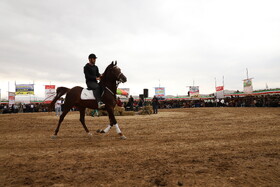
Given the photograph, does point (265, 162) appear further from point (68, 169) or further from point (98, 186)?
point (68, 169)

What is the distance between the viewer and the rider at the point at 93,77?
23.3 ft

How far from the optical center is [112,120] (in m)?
6.89

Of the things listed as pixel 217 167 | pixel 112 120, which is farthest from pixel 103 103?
pixel 217 167

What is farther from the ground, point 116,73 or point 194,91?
point 194,91

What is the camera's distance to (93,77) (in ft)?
24.1

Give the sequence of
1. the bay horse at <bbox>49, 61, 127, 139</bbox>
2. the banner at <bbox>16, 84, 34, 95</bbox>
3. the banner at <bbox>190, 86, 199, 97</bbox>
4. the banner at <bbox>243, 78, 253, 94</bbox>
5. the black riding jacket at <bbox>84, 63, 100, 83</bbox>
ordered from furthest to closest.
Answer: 1. the banner at <bbox>190, 86, 199, 97</bbox>
2. the banner at <bbox>16, 84, 34, 95</bbox>
3. the banner at <bbox>243, 78, 253, 94</bbox>
4. the black riding jacket at <bbox>84, 63, 100, 83</bbox>
5. the bay horse at <bbox>49, 61, 127, 139</bbox>

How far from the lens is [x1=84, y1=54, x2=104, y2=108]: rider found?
7.12m

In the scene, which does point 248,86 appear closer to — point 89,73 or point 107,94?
point 107,94

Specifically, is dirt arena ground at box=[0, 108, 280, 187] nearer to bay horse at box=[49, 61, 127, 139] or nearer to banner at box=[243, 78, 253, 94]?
bay horse at box=[49, 61, 127, 139]

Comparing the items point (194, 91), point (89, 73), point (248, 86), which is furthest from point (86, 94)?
point (194, 91)

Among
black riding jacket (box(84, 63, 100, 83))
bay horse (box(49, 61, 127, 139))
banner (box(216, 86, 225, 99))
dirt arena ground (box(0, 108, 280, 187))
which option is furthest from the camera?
banner (box(216, 86, 225, 99))

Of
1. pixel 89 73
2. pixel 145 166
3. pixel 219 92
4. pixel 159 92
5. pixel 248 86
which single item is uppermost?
pixel 248 86

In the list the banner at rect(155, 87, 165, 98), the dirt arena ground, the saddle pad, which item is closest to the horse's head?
the saddle pad

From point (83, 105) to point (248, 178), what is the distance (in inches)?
242
